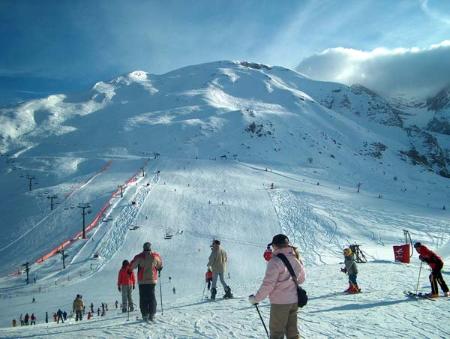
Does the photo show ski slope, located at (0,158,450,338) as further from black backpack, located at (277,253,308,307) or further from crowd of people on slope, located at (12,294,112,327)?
black backpack, located at (277,253,308,307)

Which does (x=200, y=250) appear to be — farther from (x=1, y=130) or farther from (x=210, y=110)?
(x=1, y=130)

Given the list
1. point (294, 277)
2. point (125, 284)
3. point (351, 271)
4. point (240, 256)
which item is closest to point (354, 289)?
point (351, 271)

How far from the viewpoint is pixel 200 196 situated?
55.4 meters

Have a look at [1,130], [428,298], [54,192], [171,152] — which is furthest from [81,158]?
[428,298]

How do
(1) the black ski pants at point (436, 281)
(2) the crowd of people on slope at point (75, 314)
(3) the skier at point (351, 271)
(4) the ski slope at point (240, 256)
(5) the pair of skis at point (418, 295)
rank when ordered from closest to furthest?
1. (4) the ski slope at point (240, 256)
2. (1) the black ski pants at point (436, 281)
3. (5) the pair of skis at point (418, 295)
4. (3) the skier at point (351, 271)
5. (2) the crowd of people on slope at point (75, 314)

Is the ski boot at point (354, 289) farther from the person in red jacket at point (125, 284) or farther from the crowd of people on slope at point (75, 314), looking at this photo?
the crowd of people on slope at point (75, 314)

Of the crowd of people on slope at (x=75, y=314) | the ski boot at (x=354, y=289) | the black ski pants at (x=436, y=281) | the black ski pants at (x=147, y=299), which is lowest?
the crowd of people on slope at (x=75, y=314)

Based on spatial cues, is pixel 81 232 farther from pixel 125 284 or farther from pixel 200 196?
pixel 125 284

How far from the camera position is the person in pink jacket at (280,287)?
19.6ft

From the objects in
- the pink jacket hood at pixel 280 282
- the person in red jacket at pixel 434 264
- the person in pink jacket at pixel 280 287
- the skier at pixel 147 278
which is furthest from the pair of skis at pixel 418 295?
the skier at pixel 147 278

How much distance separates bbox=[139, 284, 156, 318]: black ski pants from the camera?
9.58m

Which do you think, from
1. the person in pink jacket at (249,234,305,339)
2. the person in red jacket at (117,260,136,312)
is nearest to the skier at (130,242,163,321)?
the person in red jacket at (117,260,136,312)

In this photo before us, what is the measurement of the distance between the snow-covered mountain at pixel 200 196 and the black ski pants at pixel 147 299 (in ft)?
1.65

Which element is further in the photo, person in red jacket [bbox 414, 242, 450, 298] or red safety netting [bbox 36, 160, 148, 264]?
red safety netting [bbox 36, 160, 148, 264]
